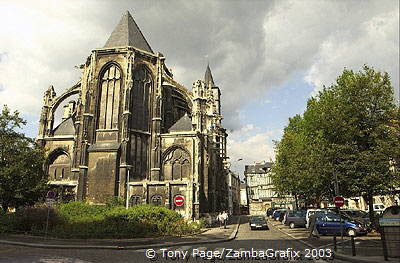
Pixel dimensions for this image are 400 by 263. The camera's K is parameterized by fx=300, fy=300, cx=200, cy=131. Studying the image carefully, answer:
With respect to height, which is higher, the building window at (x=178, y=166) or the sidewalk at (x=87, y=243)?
the building window at (x=178, y=166)

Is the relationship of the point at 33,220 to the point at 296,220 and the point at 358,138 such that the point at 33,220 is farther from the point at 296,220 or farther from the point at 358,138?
the point at 358,138

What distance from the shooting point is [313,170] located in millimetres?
21203

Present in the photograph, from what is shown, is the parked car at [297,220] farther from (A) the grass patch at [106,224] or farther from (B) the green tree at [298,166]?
(A) the grass patch at [106,224]

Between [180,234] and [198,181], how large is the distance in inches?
508

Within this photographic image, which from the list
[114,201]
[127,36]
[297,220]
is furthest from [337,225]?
[127,36]

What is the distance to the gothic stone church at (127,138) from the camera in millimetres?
30766

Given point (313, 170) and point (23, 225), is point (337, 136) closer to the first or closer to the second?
point (313, 170)

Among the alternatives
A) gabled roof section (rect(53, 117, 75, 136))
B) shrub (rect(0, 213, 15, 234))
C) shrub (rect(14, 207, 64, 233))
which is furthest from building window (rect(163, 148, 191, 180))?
shrub (rect(0, 213, 15, 234))

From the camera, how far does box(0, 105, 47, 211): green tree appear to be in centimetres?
2192

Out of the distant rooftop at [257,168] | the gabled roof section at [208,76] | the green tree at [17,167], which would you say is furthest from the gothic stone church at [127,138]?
the distant rooftop at [257,168]

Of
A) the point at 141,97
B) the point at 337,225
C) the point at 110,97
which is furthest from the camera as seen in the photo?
the point at 141,97

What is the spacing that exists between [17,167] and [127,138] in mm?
11908

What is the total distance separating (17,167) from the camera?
22.0m

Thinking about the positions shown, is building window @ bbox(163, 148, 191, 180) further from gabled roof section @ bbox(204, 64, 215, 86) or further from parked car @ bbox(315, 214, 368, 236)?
gabled roof section @ bbox(204, 64, 215, 86)
